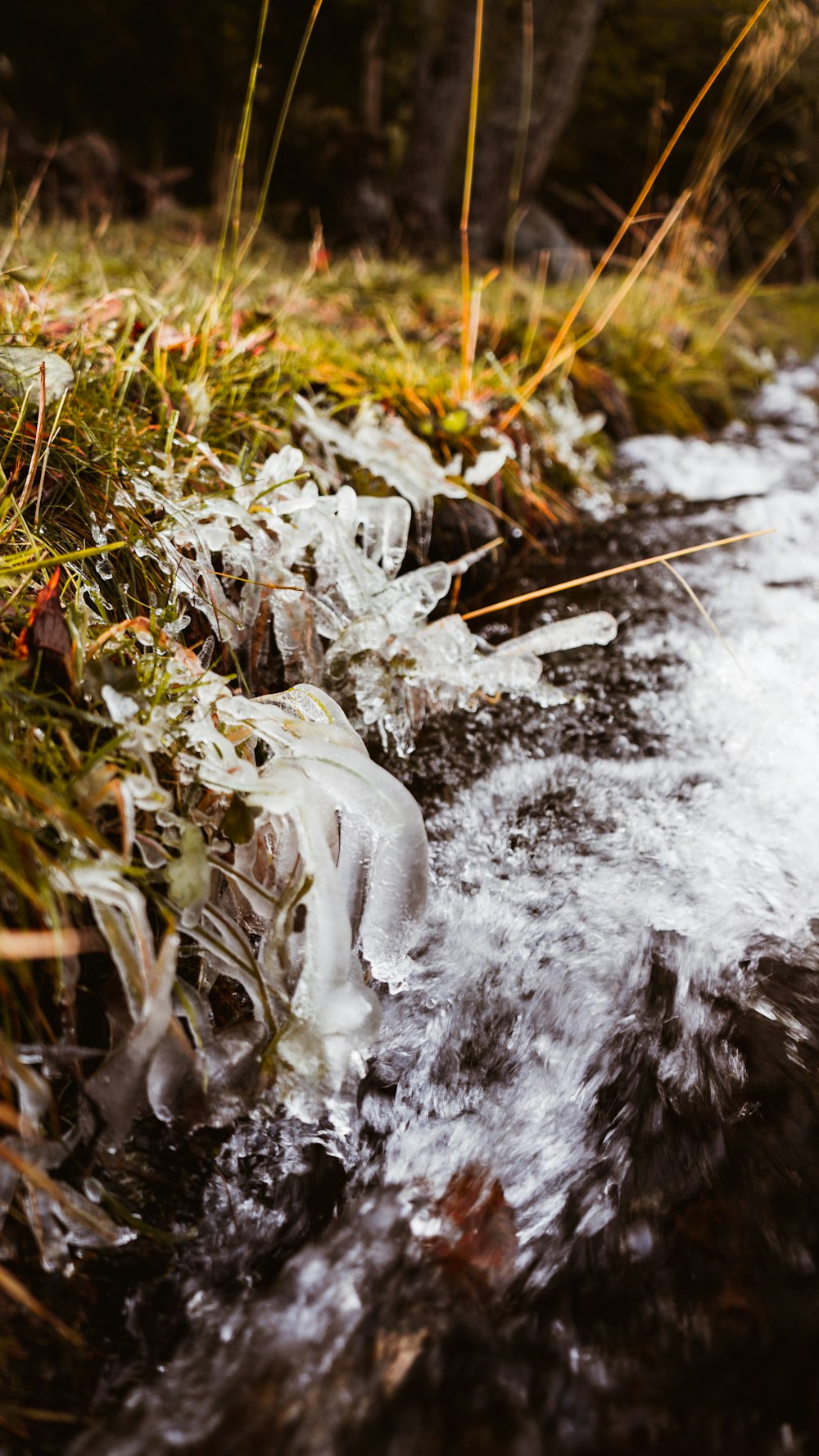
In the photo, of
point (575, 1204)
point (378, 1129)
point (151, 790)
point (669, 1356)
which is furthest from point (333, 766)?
point (669, 1356)

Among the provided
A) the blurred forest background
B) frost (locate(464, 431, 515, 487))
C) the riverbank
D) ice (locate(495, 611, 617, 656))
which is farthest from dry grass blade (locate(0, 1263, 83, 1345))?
the blurred forest background

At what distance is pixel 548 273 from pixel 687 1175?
7.84m

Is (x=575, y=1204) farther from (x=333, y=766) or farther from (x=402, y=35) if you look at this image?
(x=402, y=35)

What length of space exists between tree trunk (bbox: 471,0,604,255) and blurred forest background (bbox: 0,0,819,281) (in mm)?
15

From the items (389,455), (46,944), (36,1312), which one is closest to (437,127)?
(389,455)

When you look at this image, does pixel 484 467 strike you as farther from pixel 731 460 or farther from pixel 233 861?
pixel 731 460

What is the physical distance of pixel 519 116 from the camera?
20.8 ft

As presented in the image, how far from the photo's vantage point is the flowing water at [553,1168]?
87 centimetres

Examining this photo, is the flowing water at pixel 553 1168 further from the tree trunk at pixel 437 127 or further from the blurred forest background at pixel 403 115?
the tree trunk at pixel 437 127

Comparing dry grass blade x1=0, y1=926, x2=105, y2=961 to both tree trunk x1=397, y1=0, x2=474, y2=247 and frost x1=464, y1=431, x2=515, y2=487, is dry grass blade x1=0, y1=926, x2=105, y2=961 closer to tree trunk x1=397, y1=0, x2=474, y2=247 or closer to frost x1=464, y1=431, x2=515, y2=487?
frost x1=464, y1=431, x2=515, y2=487

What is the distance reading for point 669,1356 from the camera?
3.01 feet

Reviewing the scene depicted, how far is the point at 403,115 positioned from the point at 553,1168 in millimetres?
11266

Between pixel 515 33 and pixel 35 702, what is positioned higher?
pixel 515 33

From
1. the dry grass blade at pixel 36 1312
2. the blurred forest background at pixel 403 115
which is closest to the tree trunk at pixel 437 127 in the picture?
the blurred forest background at pixel 403 115
